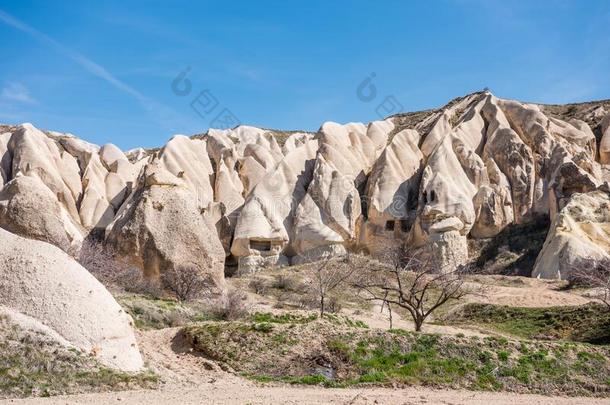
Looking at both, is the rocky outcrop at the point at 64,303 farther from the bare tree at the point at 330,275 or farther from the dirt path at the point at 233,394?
the bare tree at the point at 330,275

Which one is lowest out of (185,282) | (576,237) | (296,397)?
(296,397)

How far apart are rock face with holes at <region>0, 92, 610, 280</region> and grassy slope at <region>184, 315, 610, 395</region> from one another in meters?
16.4

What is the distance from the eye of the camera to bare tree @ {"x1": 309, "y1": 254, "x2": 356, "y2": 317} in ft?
80.3

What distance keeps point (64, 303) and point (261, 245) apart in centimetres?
2573

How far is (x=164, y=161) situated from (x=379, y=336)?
109 feet

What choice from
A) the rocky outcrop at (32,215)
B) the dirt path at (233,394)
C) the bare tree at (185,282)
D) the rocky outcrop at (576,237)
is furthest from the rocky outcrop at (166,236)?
the rocky outcrop at (576,237)

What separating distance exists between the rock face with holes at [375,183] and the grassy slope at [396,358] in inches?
646

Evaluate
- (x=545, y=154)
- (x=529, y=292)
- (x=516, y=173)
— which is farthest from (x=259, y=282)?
(x=545, y=154)

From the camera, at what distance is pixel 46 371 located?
30.0 feet

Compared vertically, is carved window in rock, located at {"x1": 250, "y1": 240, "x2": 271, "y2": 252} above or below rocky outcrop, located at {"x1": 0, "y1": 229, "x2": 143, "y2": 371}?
above

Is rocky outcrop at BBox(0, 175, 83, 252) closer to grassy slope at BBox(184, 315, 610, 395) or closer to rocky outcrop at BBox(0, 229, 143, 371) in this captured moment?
grassy slope at BBox(184, 315, 610, 395)

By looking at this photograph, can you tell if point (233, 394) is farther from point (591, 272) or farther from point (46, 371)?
point (591, 272)

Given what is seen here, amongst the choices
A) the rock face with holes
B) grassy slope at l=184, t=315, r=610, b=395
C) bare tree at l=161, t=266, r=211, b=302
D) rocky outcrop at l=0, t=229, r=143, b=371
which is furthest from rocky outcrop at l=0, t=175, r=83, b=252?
rocky outcrop at l=0, t=229, r=143, b=371

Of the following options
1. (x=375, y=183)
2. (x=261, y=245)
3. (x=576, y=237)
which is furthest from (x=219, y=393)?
(x=375, y=183)
